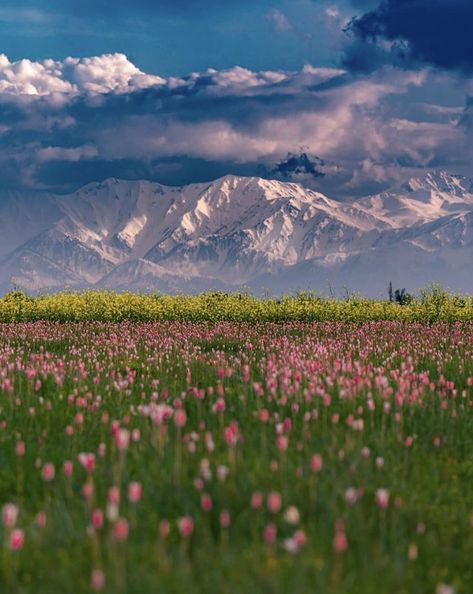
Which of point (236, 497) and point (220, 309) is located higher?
point (220, 309)

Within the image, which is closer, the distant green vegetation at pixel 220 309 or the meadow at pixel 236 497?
Result: the meadow at pixel 236 497

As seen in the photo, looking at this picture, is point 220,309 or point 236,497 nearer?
point 236,497

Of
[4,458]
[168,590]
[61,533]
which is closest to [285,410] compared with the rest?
[4,458]

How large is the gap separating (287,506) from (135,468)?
5.01ft

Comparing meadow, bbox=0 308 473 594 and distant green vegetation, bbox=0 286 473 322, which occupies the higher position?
distant green vegetation, bbox=0 286 473 322

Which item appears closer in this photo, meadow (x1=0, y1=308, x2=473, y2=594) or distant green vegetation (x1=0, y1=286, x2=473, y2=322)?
meadow (x1=0, y1=308, x2=473, y2=594)

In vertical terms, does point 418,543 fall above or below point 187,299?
below

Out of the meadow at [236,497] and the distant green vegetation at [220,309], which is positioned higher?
the distant green vegetation at [220,309]

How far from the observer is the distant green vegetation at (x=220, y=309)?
93.0ft

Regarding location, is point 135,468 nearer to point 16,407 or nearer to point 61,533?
point 61,533

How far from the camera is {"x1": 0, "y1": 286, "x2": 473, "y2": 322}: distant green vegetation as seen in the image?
28.4 m

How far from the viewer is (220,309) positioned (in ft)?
95.5

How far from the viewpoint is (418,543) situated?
544 centimetres

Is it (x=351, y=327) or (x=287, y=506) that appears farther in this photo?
(x=351, y=327)
